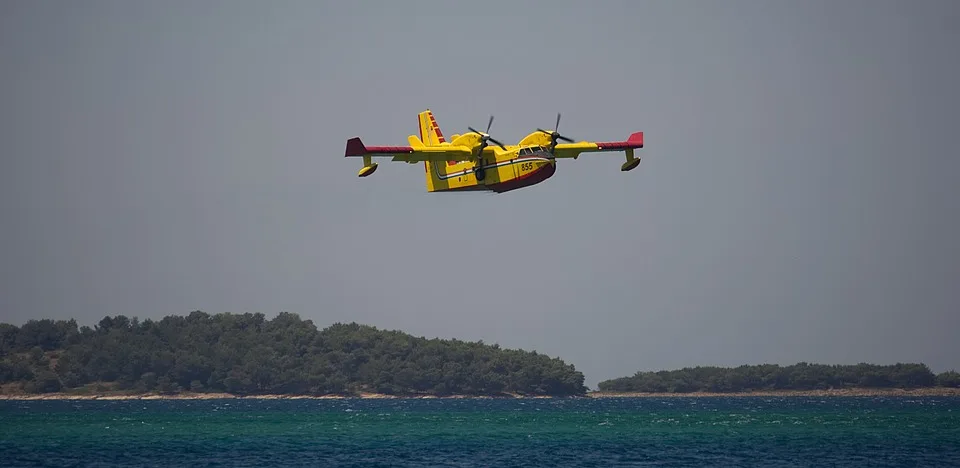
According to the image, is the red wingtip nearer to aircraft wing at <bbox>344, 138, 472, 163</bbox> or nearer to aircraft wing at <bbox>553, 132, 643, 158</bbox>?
aircraft wing at <bbox>344, 138, 472, 163</bbox>

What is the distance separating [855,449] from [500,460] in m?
26.8

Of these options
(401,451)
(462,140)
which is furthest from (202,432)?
(462,140)

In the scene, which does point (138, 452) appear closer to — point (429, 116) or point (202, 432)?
point (202, 432)

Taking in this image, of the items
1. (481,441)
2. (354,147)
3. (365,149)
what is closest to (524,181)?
(365,149)

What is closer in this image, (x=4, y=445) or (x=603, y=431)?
(x=4, y=445)

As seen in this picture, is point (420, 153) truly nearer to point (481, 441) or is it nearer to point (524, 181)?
point (524, 181)

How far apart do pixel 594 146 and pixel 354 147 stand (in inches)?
740

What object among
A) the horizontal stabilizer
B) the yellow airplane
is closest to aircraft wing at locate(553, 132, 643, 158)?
the yellow airplane

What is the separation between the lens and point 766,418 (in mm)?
126875

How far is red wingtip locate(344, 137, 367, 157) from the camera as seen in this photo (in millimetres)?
62522

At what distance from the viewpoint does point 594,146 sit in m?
74.8

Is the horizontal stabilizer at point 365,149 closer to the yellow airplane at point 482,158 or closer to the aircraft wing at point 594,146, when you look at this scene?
the yellow airplane at point 482,158

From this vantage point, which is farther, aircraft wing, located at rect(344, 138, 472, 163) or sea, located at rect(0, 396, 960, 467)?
sea, located at rect(0, 396, 960, 467)

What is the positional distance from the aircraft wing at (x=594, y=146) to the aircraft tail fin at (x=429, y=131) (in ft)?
28.8
